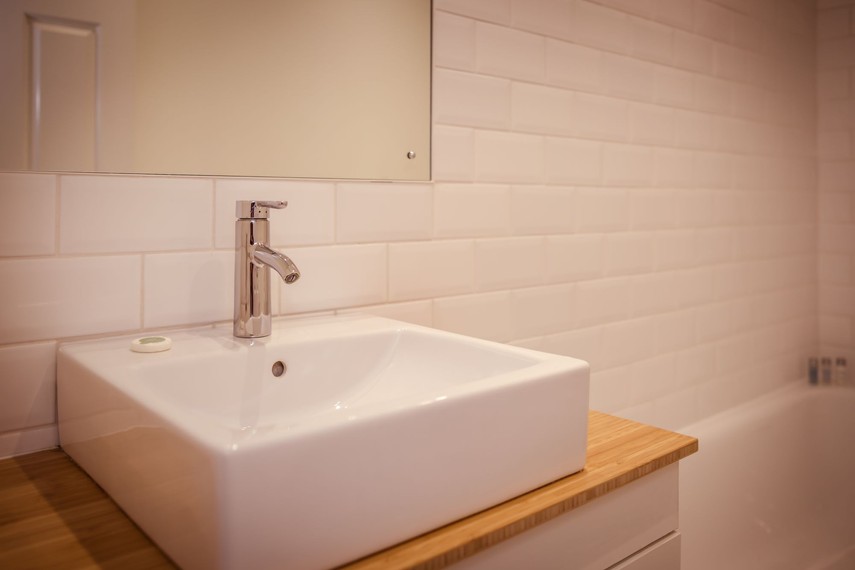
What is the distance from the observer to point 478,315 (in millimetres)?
1484

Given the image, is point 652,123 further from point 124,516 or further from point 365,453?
point 124,516

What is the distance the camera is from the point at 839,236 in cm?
254

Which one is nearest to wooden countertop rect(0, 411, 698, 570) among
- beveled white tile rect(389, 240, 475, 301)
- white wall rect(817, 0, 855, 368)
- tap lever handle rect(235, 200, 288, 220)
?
tap lever handle rect(235, 200, 288, 220)

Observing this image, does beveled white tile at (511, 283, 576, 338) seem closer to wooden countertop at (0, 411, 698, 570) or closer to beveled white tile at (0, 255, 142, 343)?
wooden countertop at (0, 411, 698, 570)

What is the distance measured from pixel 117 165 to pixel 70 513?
0.49 m

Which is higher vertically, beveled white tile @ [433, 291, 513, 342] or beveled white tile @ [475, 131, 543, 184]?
beveled white tile @ [475, 131, 543, 184]

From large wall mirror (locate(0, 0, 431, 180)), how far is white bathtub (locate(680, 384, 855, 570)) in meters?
1.25

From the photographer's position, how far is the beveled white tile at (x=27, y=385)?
0.93 meters

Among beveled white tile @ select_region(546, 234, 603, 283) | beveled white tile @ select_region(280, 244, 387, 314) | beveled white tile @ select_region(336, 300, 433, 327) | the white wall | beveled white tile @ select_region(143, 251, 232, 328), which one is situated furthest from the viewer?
the white wall

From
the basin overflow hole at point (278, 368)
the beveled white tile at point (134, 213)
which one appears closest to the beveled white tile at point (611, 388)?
the basin overflow hole at point (278, 368)

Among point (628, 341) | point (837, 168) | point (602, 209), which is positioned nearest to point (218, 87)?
point (602, 209)

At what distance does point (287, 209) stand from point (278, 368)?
0.30m

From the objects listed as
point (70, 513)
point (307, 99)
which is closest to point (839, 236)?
point (307, 99)

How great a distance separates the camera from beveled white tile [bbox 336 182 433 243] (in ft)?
4.11
